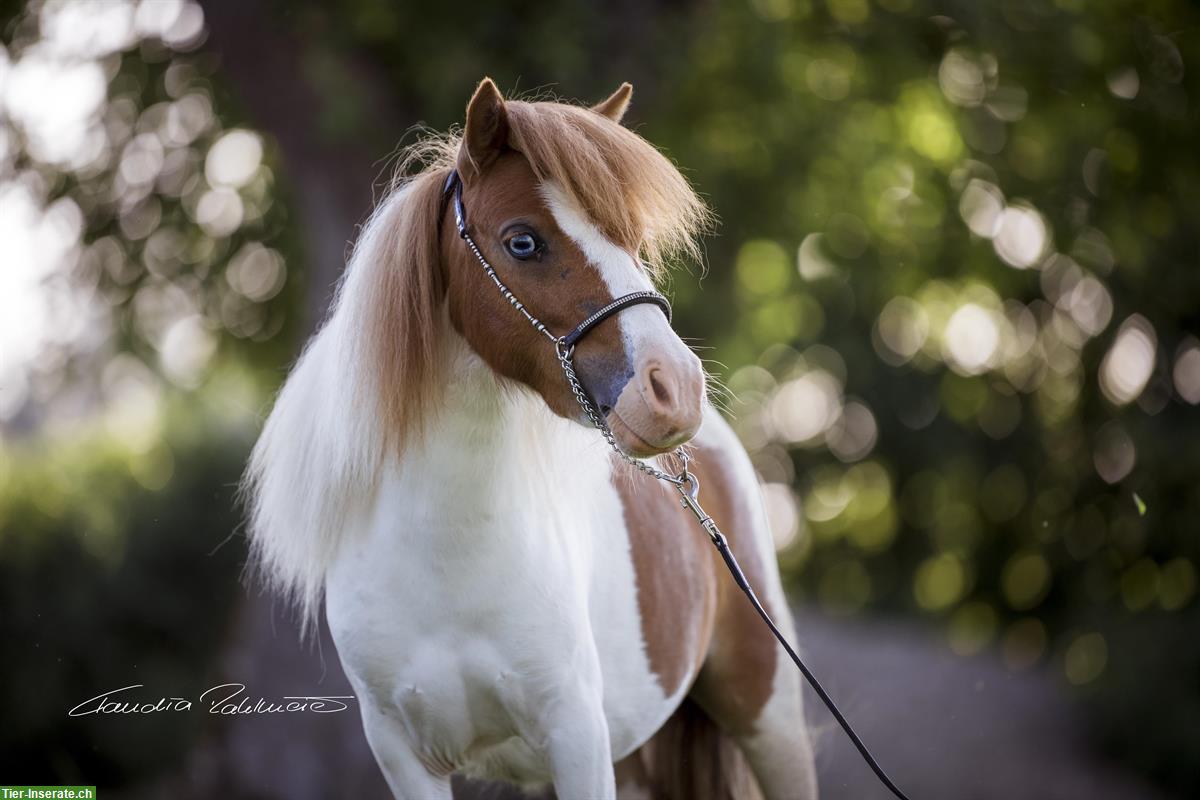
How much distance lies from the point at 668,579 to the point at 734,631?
21.5 inches

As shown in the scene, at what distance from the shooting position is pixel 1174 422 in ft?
29.1

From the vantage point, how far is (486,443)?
8.55 ft

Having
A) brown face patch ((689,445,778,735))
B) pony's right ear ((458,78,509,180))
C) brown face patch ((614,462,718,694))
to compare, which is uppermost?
pony's right ear ((458,78,509,180))

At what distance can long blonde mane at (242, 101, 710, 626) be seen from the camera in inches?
94.0

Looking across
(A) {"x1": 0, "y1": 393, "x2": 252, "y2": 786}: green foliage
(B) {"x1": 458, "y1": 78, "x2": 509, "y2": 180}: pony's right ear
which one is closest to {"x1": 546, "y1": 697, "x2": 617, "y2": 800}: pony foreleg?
(B) {"x1": 458, "y1": 78, "x2": 509, "y2": 180}: pony's right ear

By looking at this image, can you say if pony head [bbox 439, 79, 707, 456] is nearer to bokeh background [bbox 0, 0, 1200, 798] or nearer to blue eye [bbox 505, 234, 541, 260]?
blue eye [bbox 505, 234, 541, 260]

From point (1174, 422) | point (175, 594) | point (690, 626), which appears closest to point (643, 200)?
point (690, 626)

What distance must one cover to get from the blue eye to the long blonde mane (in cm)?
13

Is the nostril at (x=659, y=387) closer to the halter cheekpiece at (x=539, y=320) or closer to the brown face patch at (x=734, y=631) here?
the halter cheekpiece at (x=539, y=320)

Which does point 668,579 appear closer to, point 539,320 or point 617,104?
point 539,320

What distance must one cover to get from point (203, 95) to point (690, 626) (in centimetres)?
672

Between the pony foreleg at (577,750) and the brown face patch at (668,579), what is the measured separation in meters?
→ 0.53
